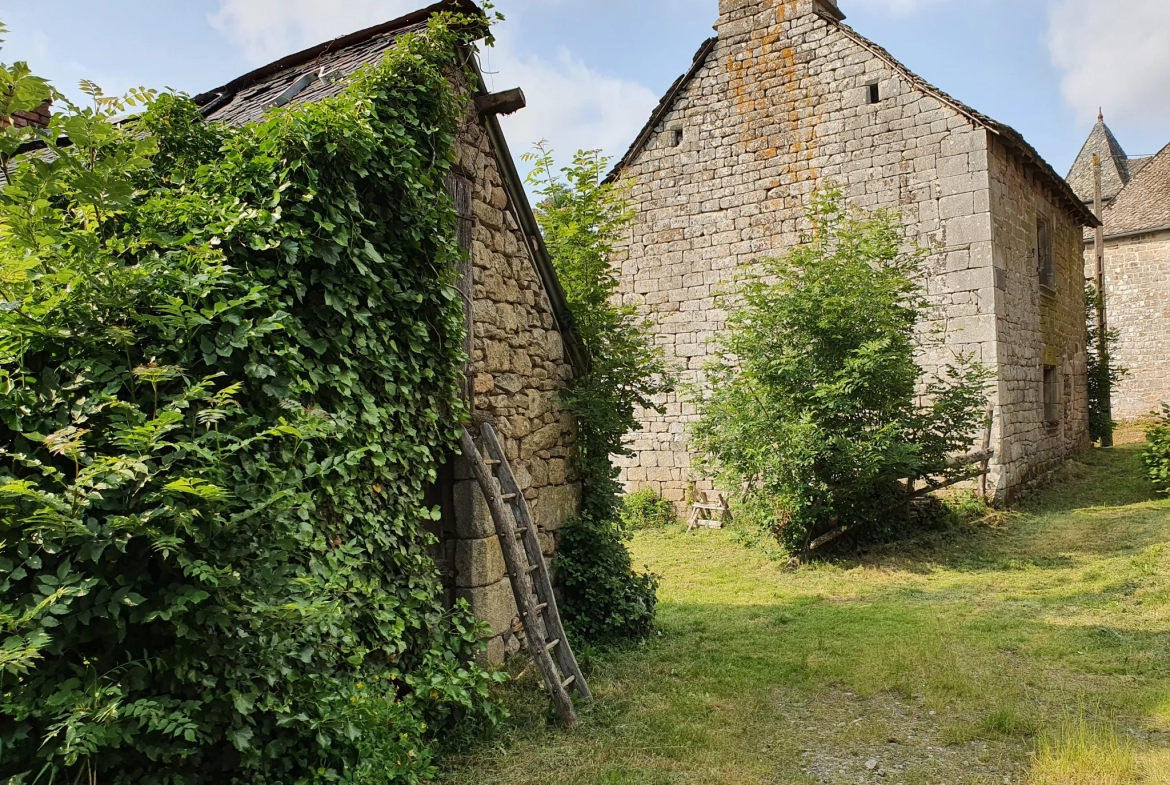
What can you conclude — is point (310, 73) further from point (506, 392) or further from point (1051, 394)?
point (1051, 394)

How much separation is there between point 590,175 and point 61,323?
15.9ft

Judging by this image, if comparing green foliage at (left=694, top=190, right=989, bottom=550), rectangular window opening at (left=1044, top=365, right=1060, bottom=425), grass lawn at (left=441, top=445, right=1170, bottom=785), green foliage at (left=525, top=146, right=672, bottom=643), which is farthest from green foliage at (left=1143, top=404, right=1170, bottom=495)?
green foliage at (left=525, top=146, right=672, bottom=643)

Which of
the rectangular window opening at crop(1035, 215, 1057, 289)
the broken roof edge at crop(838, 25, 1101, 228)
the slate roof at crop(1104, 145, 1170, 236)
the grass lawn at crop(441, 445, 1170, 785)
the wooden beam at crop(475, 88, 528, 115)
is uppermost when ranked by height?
the slate roof at crop(1104, 145, 1170, 236)

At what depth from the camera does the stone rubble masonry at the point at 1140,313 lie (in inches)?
877

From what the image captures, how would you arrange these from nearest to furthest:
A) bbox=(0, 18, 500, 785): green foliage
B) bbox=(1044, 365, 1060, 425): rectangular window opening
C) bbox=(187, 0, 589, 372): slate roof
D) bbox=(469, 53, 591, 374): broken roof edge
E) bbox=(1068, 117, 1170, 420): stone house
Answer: bbox=(0, 18, 500, 785): green foliage
bbox=(187, 0, 589, 372): slate roof
bbox=(469, 53, 591, 374): broken roof edge
bbox=(1044, 365, 1060, 425): rectangular window opening
bbox=(1068, 117, 1170, 420): stone house

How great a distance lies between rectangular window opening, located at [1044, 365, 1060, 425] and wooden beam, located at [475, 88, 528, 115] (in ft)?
38.9

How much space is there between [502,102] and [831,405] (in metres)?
5.23

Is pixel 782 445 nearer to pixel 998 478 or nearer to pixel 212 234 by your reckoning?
pixel 998 478

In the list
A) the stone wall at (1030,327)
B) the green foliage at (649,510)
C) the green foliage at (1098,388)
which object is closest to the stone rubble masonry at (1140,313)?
the green foliage at (1098,388)

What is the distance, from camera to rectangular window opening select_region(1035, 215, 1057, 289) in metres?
13.4

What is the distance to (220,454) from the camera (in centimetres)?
290

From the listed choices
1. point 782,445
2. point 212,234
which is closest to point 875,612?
point 782,445

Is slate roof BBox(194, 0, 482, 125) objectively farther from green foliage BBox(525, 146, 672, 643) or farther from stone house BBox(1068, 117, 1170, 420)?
stone house BBox(1068, 117, 1170, 420)

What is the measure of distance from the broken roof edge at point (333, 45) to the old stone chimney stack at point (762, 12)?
816 centimetres
